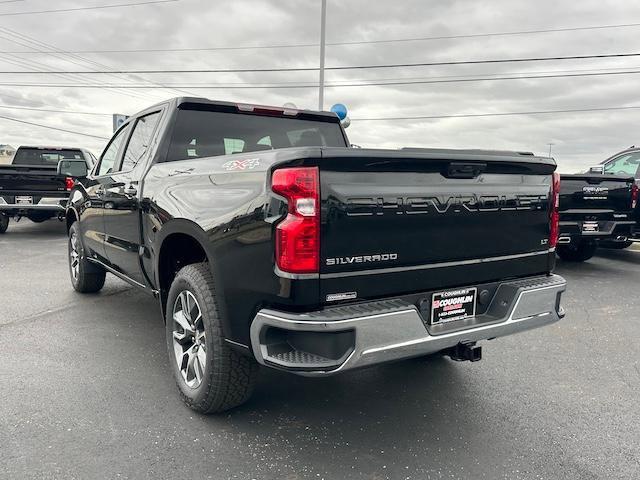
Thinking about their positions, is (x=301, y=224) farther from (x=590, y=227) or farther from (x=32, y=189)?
(x=32, y=189)

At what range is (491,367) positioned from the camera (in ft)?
13.0

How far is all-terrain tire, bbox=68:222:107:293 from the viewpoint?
228 inches

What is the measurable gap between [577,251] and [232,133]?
7118mm

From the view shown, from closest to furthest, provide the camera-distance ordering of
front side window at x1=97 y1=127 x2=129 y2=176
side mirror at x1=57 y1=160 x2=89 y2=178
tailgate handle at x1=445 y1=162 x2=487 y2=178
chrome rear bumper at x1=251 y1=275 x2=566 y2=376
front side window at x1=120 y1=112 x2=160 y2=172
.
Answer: chrome rear bumper at x1=251 y1=275 x2=566 y2=376 < tailgate handle at x1=445 y1=162 x2=487 y2=178 < front side window at x1=120 y1=112 x2=160 y2=172 < front side window at x1=97 y1=127 x2=129 y2=176 < side mirror at x1=57 y1=160 x2=89 y2=178

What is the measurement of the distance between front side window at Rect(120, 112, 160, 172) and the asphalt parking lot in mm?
1551

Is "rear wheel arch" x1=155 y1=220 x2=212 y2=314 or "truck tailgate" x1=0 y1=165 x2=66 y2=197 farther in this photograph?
"truck tailgate" x1=0 y1=165 x2=66 y2=197

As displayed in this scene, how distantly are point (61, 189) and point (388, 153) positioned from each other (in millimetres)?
10097

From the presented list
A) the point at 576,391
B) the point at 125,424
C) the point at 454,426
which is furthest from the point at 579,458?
the point at 125,424

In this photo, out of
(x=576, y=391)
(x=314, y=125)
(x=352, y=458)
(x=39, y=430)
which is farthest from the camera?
(x=314, y=125)

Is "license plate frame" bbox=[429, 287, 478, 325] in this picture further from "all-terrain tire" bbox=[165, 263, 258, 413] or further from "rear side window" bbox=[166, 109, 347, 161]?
"rear side window" bbox=[166, 109, 347, 161]

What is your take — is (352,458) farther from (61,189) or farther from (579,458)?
(61,189)

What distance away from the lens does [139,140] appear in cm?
441

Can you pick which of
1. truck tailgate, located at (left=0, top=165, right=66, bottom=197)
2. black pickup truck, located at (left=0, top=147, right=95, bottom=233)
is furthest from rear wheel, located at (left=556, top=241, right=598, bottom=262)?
truck tailgate, located at (left=0, top=165, right=66, bottom=197)

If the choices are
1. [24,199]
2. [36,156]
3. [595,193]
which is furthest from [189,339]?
[36,156]
